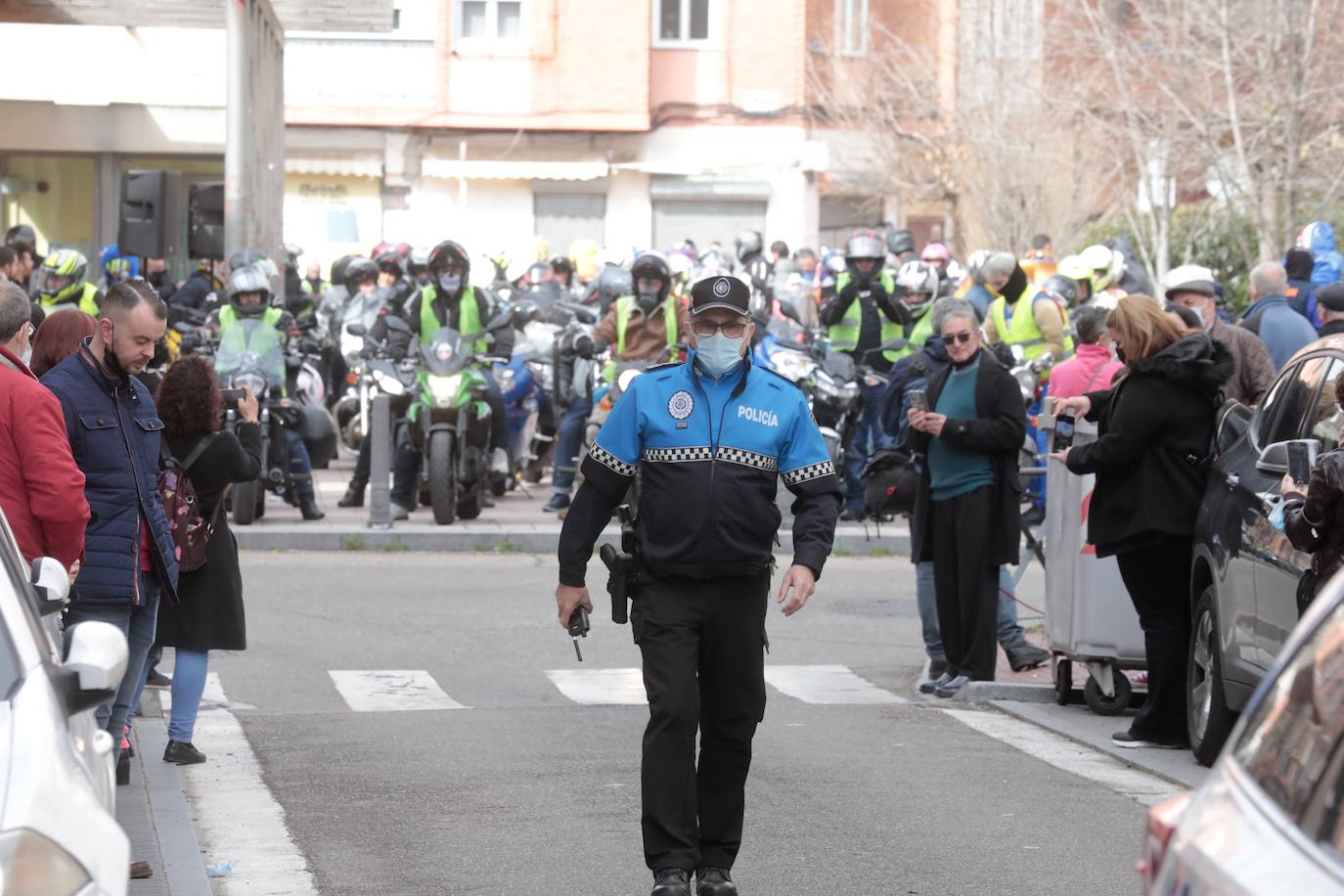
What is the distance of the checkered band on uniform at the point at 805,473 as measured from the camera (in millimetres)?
6887

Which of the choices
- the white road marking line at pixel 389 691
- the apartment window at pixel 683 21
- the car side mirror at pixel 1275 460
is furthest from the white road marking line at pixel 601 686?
the apartment window at pixel 683 21

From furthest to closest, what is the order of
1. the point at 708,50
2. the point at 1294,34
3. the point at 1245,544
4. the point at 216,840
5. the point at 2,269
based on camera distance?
1. the point at 708,50
2. the point at 1294,34
3. the point at 2,269
4. the point at 1245,544
5. the point at 216,840

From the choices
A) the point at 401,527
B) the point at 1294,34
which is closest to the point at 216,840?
the point at 401,527

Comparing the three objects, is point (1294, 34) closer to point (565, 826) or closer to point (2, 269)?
point (2, 269)

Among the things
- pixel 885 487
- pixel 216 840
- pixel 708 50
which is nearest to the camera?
pixel 216 840

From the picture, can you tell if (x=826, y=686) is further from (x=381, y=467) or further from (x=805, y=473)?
(x=381, y=467)

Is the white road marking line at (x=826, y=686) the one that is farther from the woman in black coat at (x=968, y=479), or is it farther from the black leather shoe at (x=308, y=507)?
the black leather shoe at (x=308, y=507)

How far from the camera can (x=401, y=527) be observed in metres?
17.2

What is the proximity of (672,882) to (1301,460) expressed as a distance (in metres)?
2.64

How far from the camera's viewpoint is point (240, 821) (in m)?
7.98

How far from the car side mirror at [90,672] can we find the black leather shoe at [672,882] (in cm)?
208

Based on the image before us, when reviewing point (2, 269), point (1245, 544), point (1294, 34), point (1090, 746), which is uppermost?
point (1294, 34)

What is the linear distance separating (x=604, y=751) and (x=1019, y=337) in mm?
8430

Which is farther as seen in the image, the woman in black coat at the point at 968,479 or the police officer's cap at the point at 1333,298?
the police officer's cap at the point at 1333,298
